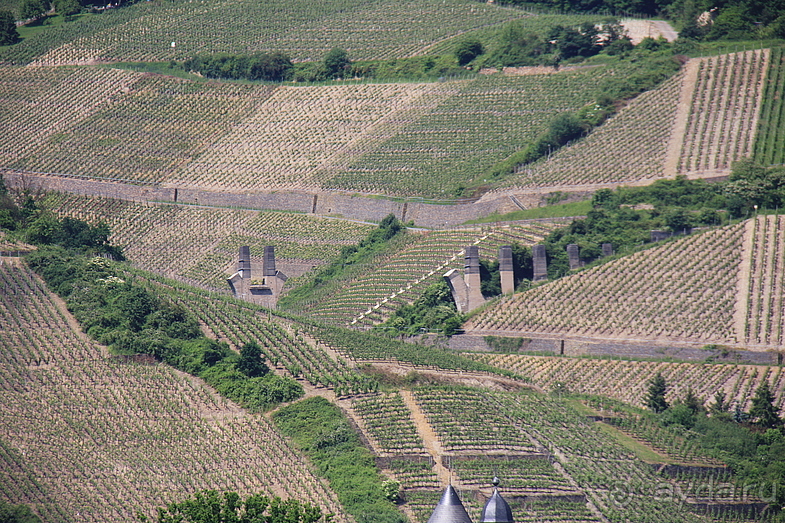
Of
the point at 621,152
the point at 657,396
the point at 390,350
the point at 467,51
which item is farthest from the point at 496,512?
the point at 467,51

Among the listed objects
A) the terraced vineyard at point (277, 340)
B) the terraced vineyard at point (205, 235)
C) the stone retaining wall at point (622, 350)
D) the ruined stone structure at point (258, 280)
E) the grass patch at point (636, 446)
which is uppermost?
the terraced vineyard at point (277, 340)

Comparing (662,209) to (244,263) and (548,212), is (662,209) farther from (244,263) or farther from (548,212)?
(244,263)

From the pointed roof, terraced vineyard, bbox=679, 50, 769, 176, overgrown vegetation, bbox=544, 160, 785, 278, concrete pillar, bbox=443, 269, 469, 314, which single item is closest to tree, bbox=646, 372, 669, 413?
overgrown vegetation, bbox=544, 160, 785, 278

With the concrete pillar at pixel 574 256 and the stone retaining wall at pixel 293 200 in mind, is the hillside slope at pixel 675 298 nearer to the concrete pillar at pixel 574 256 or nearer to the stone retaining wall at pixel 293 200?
the concrete pillar at pixel 574 256

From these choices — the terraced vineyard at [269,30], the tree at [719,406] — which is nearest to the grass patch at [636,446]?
the tree at [719,406]

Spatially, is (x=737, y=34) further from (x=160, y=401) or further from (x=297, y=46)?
(x=160, y=401)

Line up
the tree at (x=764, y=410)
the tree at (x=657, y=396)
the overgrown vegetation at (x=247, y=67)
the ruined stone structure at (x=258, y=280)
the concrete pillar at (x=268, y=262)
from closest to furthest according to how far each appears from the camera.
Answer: the tree at (x=764, y=410) → the tree at (x=657, y=396) → the ruined stone structure at (x=258, y=280) → the concrete pillar at (x=268, y=262) → the overgrown vegetation at (x=247, y=67)

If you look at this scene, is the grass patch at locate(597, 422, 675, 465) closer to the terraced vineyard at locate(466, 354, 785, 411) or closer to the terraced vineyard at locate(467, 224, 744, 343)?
the terraced vineyard at locate(466, 354, 785, 411)
